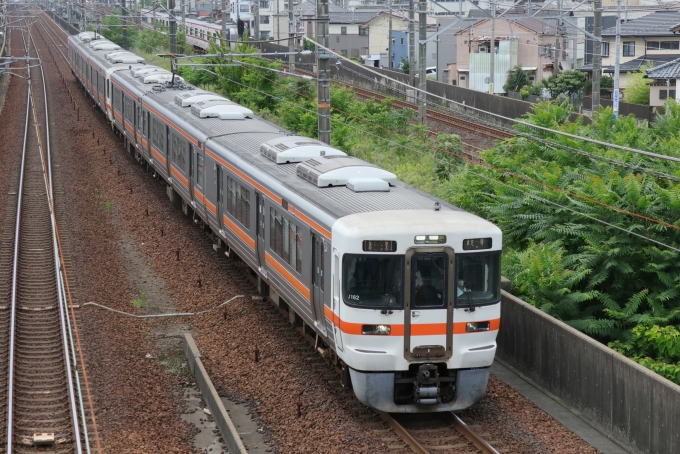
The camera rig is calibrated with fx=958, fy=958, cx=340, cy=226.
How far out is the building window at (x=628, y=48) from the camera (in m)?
49.8

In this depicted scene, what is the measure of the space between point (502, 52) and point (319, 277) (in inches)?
1805

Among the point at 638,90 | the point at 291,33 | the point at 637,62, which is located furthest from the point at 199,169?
the point at 637,62

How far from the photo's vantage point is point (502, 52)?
5488cm

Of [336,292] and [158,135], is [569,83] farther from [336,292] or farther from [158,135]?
[336,292]

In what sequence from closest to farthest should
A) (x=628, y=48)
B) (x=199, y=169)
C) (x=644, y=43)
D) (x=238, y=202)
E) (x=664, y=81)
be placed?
(x=238, y=202) → (x=199, y=169) → (x=664, y=81) → (x=644, y=43) → (x=628, y=48)

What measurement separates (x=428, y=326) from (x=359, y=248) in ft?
3.70

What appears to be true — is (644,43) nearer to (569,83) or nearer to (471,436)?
(569,83)

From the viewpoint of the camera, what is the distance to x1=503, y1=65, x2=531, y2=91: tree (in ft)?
172

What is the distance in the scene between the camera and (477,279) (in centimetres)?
1048

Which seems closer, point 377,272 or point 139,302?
point 377,272

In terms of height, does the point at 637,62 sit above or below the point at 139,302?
above

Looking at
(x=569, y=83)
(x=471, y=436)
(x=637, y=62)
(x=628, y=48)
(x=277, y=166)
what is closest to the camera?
(x=471, y=436)

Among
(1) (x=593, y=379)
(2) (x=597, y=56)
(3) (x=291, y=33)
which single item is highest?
(3) (x=291, y=33)

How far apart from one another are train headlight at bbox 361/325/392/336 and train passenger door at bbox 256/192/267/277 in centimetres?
400
